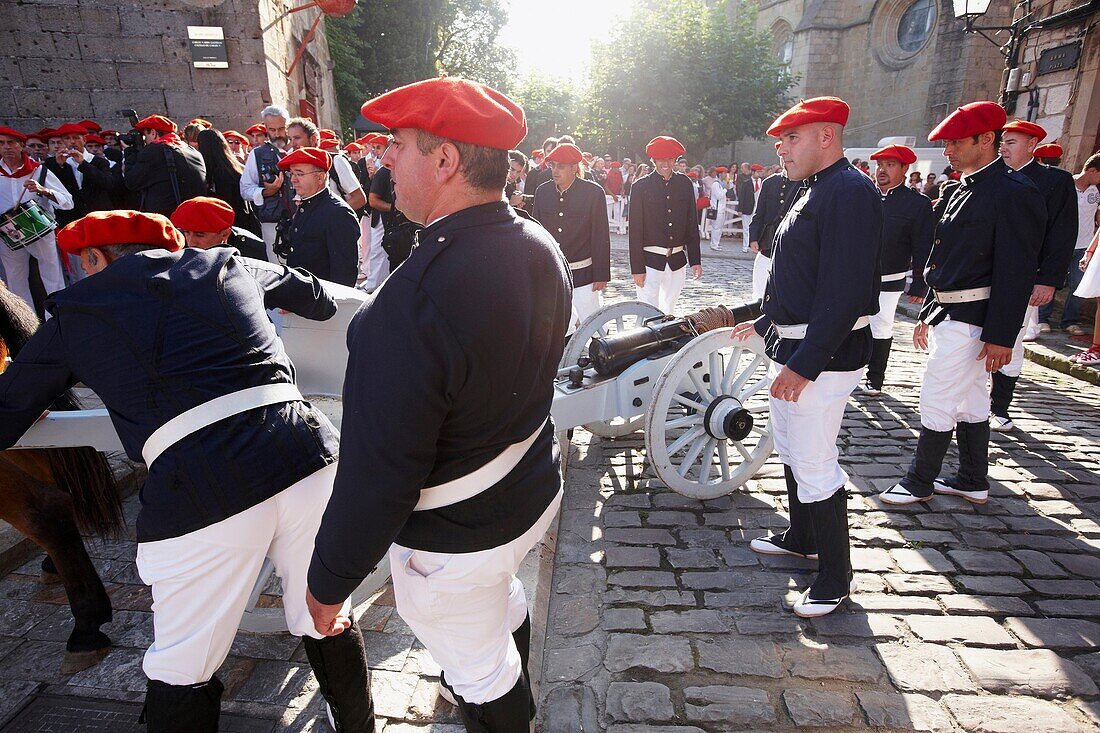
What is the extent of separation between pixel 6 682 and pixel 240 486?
5.70ft

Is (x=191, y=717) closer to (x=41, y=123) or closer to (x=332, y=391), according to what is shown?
(x=332, y=391)

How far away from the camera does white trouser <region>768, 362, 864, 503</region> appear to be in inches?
111

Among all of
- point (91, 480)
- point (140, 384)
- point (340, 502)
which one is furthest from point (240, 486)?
point (91, 480)

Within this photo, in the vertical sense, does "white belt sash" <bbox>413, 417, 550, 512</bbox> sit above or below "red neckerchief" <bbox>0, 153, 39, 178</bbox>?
below

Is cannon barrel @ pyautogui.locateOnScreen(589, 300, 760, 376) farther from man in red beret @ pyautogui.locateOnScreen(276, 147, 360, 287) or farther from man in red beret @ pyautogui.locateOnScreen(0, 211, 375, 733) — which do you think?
man in red beret @ pyautogui.locateOnScreen(0, 211, 375, 733)

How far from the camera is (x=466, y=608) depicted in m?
1.70

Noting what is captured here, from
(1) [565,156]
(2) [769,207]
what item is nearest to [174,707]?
(1) [565,156]

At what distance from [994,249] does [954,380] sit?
758 millimetres

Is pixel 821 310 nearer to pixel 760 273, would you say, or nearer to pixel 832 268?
pixel 832 268

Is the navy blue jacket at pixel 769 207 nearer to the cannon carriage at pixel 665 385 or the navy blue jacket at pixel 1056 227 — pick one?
the navy blue jacket at pixel 1056 227

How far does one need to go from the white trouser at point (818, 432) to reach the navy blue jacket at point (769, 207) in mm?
4226

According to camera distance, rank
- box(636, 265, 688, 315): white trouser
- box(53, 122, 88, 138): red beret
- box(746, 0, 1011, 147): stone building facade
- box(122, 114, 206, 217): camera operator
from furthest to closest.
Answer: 1. box(746, 0, 1011, 147): stone building facade
2. box(53, 122, 88, 138): red beret
3. box(636, 265, 688, 315): white trouser
4. box(122, 114, 206, 217): camera operator

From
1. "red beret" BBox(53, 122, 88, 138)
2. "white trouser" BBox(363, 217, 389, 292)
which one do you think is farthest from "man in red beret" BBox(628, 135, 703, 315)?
"red beret" BBox(53, 122, 88, 138)

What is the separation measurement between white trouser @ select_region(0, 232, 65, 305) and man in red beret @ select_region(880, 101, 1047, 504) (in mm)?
7370
